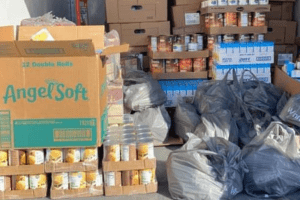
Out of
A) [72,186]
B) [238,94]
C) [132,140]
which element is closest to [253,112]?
[238,94]

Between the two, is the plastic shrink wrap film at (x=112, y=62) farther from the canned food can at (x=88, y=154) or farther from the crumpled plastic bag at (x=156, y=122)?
the canned food can at (x=88, y=154)

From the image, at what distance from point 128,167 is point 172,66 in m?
Answer: 2.65

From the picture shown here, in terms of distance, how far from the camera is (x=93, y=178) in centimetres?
350

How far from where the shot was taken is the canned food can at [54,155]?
3432 mm

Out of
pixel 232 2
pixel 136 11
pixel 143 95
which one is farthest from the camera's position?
pixel 136 11

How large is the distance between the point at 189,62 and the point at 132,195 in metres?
2.80

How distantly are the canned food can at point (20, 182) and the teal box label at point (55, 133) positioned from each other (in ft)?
0.86

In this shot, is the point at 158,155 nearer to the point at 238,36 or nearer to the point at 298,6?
the point at 238,36

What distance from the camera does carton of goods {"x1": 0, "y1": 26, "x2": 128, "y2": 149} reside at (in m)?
3.29

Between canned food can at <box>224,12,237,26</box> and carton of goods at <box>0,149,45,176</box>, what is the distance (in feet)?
11.1

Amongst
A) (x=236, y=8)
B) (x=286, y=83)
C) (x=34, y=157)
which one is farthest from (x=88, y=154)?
(x=236, y=8)

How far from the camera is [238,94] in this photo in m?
4.56

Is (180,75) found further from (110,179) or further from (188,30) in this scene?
(110,179)

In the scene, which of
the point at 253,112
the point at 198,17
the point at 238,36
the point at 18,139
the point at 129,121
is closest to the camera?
the point at 18,139
